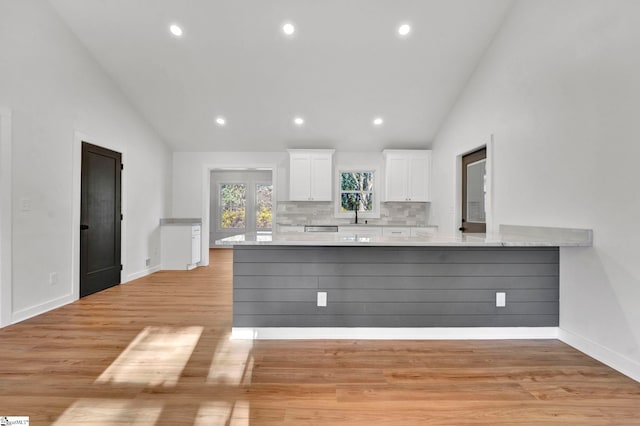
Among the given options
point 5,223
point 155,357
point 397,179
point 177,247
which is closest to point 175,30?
point 5,223

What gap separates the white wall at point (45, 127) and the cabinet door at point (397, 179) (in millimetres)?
4526

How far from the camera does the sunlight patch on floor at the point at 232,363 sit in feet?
6.82

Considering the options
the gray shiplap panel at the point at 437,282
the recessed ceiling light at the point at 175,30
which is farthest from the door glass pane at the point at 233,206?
the gray shiplap panel at the point at 437,282

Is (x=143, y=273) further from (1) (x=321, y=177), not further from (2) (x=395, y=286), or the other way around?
(2) (x=395, y=286)

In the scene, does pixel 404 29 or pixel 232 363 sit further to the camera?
pixel 404 29

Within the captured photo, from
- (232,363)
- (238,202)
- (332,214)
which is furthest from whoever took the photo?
(238,202)

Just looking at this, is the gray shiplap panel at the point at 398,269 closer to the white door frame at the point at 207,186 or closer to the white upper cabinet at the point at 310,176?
the white upper cabinet at the point at 310,176

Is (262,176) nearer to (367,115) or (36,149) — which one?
(367,115)

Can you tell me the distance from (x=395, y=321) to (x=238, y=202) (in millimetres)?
8264

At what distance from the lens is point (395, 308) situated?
278 centimetres

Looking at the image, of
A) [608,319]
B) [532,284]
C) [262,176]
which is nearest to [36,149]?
[532,284]

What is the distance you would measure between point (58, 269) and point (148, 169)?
7.86ft

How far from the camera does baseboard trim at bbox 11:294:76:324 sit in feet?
10.3

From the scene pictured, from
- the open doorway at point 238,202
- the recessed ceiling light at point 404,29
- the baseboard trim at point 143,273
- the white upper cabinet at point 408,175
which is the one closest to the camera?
the recessed ceiling light at point 404,29
